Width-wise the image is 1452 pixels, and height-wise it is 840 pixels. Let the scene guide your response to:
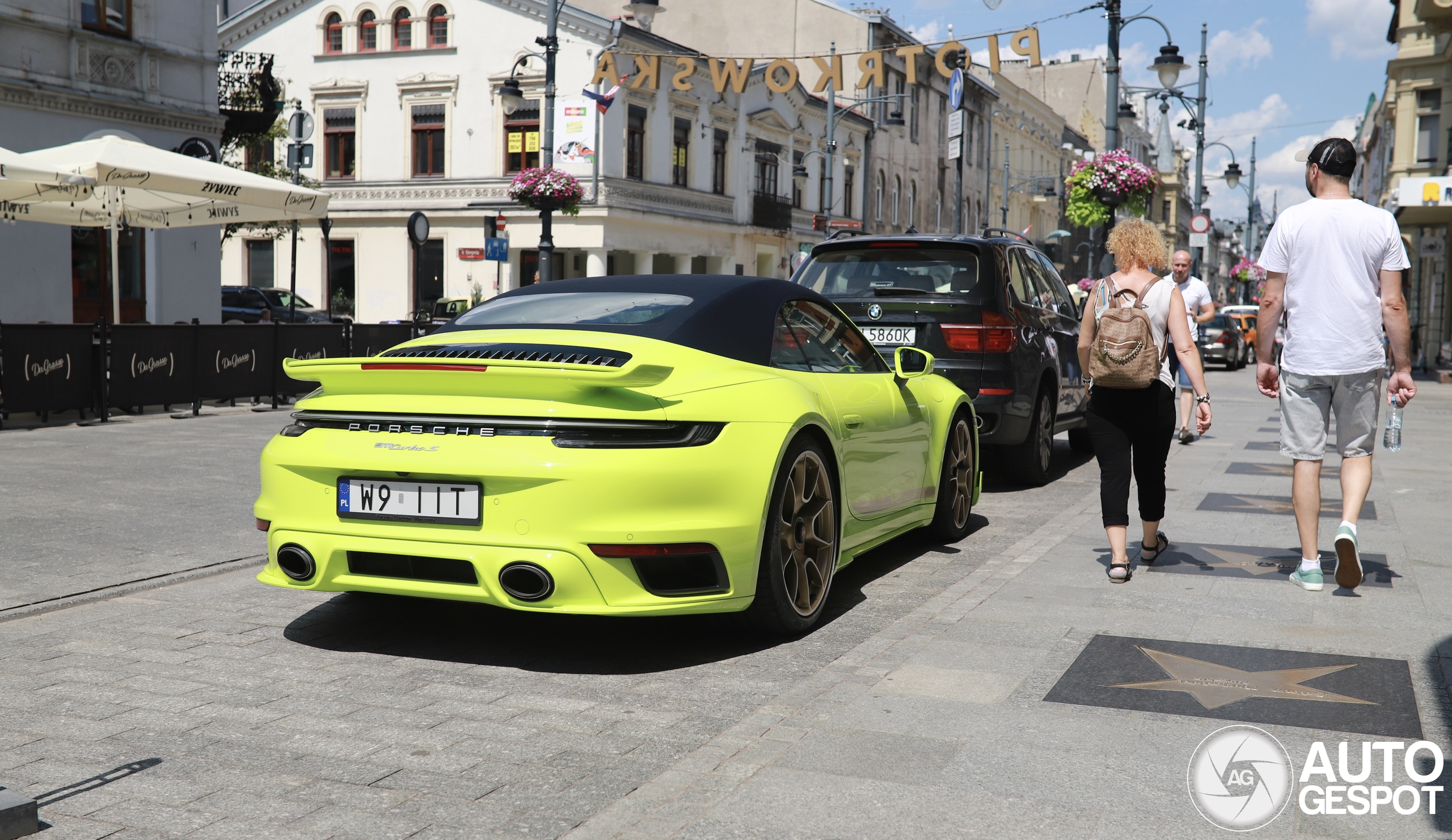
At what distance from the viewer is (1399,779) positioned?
3.36m

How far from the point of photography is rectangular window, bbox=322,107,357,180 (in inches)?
1577

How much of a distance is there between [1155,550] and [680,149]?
35954mm

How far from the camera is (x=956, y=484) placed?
23.7 feet

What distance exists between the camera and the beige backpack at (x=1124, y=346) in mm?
6047

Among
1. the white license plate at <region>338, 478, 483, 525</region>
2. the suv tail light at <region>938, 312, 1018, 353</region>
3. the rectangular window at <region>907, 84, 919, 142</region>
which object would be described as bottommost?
the white license plate at <region>338, 478, 483, 525</region>

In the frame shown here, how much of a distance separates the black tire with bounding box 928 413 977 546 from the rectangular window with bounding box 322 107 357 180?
36.0 metres

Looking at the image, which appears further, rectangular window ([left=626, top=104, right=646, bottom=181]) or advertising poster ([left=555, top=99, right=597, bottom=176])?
rectangular window ([left=626, top=104, right=646, bottom=181])

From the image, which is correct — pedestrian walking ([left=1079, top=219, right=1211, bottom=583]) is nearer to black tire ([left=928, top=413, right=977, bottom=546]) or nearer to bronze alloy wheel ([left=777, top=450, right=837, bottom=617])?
black tire ([left=928, top=413, right=977, bottom=546])

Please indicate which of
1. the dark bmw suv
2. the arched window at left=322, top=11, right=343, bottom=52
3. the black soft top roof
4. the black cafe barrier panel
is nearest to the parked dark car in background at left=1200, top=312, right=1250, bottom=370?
the black cafe barrier panel

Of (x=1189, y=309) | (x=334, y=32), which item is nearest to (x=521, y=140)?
(x=334, y=32)

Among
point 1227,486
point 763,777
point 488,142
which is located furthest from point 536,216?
point 763,777

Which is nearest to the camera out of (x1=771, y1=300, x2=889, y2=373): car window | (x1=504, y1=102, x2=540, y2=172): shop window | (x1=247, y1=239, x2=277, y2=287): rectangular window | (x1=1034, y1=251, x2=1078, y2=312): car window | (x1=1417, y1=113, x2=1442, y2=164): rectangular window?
(x1=771, y1=300, x2=889, y2=373): car window

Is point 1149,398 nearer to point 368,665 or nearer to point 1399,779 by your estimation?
point 1399,779

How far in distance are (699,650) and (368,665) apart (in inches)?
47.7
